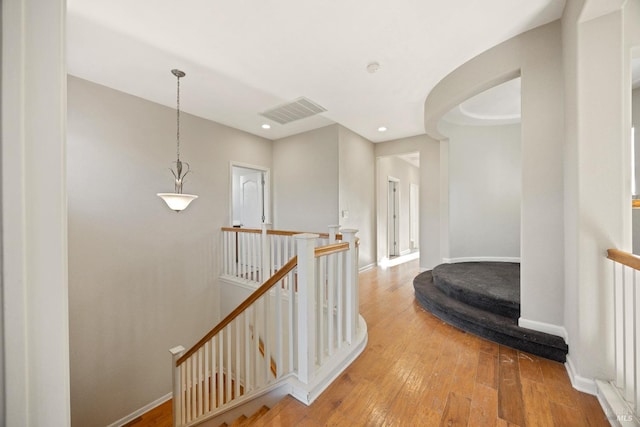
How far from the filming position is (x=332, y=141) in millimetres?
4496

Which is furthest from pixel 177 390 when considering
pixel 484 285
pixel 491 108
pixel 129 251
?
pixel 491 108

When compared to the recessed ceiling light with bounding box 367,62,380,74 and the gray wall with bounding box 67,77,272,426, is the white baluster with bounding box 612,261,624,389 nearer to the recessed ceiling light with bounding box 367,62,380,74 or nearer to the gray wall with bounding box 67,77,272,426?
the recessed ceiling light with bounding box 367,62,380,74

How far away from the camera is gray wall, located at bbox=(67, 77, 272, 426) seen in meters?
2.93

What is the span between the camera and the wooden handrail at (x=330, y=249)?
1831 mm

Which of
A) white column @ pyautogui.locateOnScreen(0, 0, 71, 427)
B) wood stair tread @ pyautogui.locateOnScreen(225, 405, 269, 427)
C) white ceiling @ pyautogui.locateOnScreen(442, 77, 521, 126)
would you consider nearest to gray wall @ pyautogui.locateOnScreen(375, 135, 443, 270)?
white ceiling @ pyautogui.locateOnScreen(442, 77, 521, 126)

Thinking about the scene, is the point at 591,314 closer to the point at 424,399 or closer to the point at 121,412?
the point at 424,399

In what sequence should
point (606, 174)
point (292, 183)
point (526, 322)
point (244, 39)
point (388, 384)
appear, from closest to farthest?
point (606, 174), point (388, 384), point (526, 322), point (244, 39), point (292, 183)

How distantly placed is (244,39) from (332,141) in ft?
7.80

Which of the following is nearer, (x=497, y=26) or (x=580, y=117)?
(x=580, y=117)

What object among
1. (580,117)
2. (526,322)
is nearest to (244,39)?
(580,117)

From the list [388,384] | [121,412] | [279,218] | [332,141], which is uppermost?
A: [332,141]

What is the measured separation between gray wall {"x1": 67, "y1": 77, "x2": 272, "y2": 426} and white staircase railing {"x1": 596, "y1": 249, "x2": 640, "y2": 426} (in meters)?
4.40

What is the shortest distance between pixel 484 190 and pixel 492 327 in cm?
288

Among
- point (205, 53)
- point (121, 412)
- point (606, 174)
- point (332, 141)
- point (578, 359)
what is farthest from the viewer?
point (332, 141)
